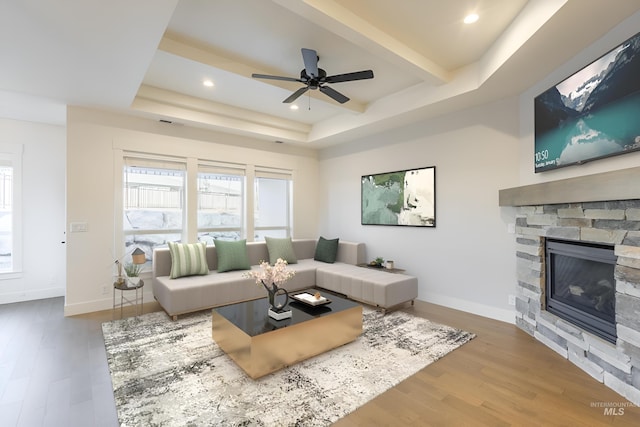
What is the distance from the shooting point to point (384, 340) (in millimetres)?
3131

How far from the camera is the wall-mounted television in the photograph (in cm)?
216

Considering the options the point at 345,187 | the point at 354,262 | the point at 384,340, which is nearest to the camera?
the point at 384,340

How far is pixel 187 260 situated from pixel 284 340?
7.74ft

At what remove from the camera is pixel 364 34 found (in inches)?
104

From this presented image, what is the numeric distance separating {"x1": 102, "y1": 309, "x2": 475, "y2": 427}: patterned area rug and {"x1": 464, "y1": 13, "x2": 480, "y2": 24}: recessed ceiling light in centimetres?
305

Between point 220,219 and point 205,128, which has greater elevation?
point 205,128

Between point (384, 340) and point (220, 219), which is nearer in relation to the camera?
point (384, 340)

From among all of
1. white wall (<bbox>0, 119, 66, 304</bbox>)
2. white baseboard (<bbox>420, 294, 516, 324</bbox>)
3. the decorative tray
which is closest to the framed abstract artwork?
A: white baseboard (<bbox>420, 294, 516, 324</bbox>)

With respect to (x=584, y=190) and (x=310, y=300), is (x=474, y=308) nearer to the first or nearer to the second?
(x=584, y=190)

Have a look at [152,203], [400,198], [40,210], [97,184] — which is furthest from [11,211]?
[400,198]

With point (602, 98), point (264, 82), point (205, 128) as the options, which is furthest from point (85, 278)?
point (602, 98)

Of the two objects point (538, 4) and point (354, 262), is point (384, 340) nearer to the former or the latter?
point (354, 262)

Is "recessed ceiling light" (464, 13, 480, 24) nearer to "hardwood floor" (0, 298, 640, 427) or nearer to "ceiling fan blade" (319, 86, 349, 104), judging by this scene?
"ceiling fan blade" (319, 86, 349, 104)

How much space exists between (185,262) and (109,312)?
115 centimetres
